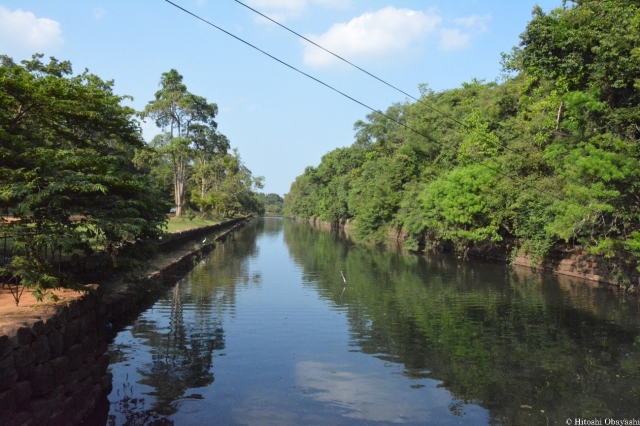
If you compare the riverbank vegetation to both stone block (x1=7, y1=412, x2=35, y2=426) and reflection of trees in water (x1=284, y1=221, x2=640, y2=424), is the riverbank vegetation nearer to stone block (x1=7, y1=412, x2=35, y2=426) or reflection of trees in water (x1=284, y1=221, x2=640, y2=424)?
stone block (x1=7, y1=412, x2=35, y2=426)

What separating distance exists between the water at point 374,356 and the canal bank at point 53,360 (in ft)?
2.04

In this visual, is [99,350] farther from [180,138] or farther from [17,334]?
[180,138]

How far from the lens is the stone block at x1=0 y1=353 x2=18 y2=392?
5.98m

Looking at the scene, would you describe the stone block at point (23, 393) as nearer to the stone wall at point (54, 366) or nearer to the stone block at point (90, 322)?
the stone wall at point (54, 366)

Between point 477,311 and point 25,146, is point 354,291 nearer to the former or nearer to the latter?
point 477,311

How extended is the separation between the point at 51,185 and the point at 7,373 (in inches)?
144

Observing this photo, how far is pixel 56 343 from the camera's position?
24.0 feet

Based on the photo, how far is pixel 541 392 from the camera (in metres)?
9.44

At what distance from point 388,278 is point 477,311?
7.59 metres

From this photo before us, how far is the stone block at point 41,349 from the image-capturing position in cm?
676

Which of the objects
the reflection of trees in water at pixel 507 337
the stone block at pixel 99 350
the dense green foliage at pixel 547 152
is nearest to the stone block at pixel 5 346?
the stone block at pixel 99 350

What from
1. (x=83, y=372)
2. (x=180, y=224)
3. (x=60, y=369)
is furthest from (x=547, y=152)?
(x=180, y=224)

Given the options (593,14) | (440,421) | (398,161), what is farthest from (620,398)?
(398,161)

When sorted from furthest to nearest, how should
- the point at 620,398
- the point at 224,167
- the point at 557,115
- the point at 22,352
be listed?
the point at 224,167
the point at 557,115
the point at 620,398
the point at 22,352
